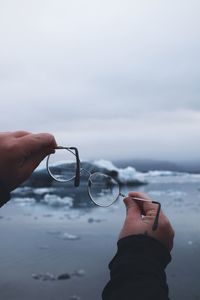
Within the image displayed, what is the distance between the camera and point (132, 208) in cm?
86

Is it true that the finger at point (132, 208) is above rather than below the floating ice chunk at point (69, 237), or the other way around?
above

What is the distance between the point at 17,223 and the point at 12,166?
571cm

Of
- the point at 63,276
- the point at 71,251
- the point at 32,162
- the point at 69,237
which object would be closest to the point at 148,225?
the point at 32,162

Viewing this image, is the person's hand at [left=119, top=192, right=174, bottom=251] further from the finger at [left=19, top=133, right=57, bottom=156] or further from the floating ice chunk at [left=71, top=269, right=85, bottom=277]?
the floating ice chunk at [left=71, top=269, right=85, bottom=277]

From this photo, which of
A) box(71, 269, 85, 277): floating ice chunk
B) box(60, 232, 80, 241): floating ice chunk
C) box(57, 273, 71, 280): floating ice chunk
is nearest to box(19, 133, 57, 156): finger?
box(57, 273, 71, 280): floating ice chunk

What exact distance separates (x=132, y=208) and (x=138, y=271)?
21 centimetres

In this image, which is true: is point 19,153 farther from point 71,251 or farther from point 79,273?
point 71,251

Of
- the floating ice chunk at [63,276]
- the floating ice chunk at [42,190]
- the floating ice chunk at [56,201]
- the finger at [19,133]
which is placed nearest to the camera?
the finger at [19,133]

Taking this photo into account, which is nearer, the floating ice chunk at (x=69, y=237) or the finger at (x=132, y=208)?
the finger at (x=132, y=208)

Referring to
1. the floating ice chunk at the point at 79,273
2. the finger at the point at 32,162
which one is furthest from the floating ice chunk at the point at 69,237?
the finger at the point at 32,162

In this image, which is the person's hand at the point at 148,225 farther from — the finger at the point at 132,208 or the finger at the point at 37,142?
the finger at the point at 37,142

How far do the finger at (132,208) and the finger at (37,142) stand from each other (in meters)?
0.23

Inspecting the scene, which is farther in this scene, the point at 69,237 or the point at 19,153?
the point at 69,237

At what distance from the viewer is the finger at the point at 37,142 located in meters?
0.73
